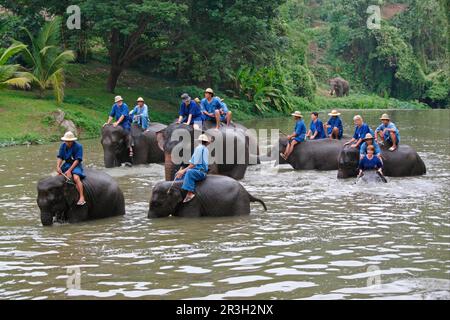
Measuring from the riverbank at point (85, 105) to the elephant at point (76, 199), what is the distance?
11.1 meters

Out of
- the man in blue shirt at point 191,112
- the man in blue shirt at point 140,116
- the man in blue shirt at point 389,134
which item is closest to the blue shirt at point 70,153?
the man in blue shirt at point 191,112

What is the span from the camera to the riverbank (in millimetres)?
23766

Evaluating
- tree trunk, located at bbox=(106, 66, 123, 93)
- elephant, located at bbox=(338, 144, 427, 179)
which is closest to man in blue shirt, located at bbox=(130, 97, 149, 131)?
elephant, located at bbox=(338, 144, 427, 179)

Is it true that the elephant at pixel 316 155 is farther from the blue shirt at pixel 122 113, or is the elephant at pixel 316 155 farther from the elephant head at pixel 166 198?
the elephant head at pixel 166 198

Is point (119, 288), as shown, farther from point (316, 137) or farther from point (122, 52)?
point (122, 52)

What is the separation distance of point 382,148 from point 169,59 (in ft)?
50.0

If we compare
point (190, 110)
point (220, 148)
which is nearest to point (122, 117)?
point (190, 110)

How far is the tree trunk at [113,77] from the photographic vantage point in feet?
99.6

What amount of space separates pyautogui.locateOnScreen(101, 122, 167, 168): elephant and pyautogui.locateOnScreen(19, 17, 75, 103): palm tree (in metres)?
7.98

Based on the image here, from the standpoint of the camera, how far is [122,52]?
3064 cm
